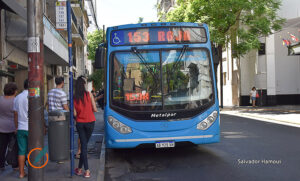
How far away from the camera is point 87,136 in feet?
19.7

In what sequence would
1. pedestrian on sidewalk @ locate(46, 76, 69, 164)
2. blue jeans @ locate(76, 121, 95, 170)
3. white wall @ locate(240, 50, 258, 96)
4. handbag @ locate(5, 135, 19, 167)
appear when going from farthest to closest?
1. white wall @ locate(240, 50, 258, 96)
2. pedestrian on sidewalk @ locate(46, 76, 69, 164)
3. handbag @ locate(5, 135, 19, 167)
4. blue jeans @ locate(76, 121, 95, 170)

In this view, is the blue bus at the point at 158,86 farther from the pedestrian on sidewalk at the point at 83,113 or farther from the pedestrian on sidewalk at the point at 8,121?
the pedestrian on sidewalk at the point at 8,121

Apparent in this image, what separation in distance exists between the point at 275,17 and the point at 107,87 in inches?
790

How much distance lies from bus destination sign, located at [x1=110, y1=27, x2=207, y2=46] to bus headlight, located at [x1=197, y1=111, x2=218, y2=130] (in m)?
1.66

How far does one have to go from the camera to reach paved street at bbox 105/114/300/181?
6.10 meters

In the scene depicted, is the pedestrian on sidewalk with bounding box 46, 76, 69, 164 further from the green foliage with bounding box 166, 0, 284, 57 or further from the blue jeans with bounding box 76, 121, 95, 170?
the green foliage with bounding box 166, 0, 284, 57

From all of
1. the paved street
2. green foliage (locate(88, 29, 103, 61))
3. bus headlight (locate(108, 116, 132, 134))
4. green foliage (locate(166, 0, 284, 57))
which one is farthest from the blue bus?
green foliage (locate(88, 29, 103, 61))

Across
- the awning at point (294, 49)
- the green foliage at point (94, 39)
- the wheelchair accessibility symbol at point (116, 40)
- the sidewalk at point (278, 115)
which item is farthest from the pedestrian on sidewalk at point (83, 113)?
the green foliage at point (94, 39)

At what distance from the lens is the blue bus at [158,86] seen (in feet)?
24.0

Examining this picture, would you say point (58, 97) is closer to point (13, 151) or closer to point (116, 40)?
point (13, 151)

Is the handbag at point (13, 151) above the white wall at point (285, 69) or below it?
below

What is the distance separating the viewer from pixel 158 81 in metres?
7.52

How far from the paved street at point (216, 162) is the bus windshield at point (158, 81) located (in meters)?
1.18

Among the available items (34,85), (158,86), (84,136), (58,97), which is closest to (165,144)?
(158,86)
